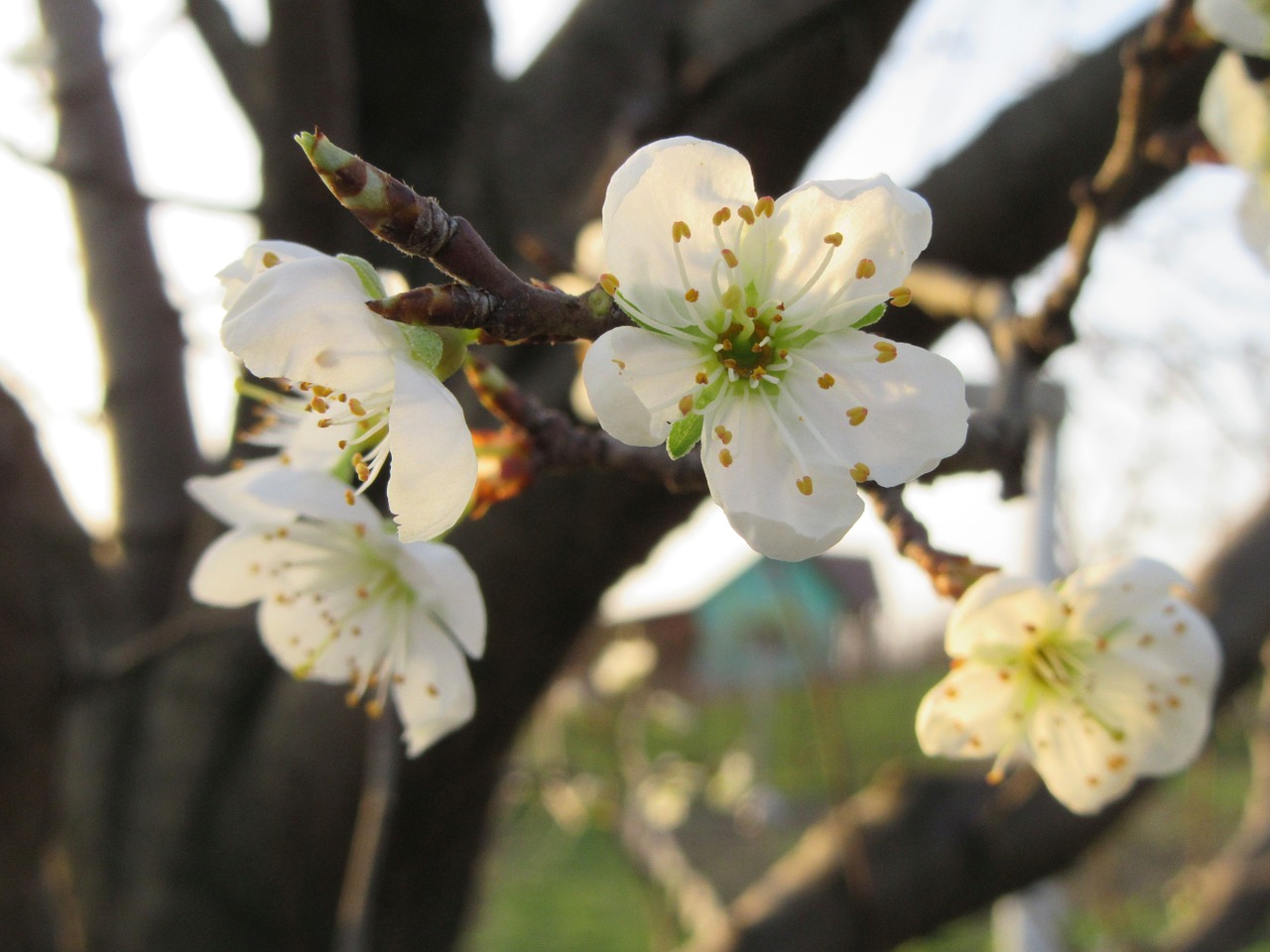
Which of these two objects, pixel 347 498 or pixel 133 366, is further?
pixel 133 366

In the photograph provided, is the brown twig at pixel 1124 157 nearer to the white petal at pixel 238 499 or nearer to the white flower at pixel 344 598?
the white flower at pixel 344 598

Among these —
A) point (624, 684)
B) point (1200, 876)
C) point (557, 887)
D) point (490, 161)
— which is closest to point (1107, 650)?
point (490, 161)

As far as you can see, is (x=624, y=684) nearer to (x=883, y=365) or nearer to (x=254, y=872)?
(x=254, y=872)

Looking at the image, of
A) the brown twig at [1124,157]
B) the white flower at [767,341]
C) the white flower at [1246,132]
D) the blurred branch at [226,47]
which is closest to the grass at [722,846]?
the blurred branch at [226,47]

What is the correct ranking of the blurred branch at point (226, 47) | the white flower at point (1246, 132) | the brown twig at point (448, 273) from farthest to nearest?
the blurred branch at point (226, 47)
the white flower at point (1246, 132)
the brown twig at point (448, 273)

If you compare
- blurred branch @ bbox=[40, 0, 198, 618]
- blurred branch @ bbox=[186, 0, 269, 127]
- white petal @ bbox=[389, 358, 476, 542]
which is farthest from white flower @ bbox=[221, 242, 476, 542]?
blurred branch @ bbox=[40, 0, 198, 618]

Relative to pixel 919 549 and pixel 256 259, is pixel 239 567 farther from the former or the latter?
pixel 919 549

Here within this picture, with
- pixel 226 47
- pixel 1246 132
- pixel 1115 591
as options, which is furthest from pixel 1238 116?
pixel 226 47
